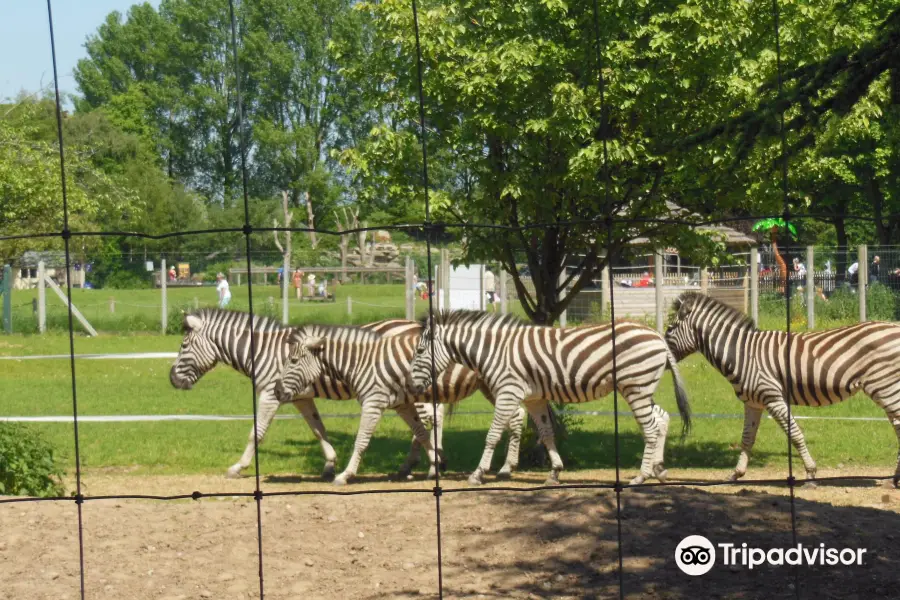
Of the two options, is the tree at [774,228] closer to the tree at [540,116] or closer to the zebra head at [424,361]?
the tree at [540,116]

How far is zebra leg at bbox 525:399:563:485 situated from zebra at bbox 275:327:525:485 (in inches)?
6.3

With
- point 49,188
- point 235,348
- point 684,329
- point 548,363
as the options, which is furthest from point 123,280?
point 684,329

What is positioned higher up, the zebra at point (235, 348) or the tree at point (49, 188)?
the tree at point (49, 188)

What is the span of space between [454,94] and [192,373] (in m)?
3.58

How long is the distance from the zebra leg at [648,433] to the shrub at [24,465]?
4454 millimetres

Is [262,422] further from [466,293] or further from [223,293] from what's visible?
[466,293]

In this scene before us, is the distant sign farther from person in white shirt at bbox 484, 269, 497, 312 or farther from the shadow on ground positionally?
the shadow on ground

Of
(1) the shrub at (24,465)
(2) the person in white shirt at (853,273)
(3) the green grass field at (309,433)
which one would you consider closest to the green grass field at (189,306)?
(3) the green grass field at (309,433)

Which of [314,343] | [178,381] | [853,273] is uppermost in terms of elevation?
[853,273]

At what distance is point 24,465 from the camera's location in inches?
303

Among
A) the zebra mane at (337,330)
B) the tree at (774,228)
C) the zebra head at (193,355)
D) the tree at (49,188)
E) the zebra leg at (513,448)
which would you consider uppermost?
the tree at (49,188)

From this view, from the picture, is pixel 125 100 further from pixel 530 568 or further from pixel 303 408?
pixel 530 568

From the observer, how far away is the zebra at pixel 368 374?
9.74m

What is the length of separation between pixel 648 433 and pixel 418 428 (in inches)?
80.0
